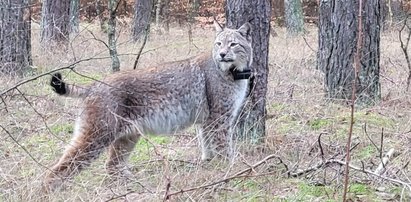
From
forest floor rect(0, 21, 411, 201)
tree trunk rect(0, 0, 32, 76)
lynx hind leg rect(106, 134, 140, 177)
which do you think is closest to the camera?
forest floor rect(0, 21, 411, 201)

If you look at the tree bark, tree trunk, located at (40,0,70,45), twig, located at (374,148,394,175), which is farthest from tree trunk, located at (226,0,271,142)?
tree trunk, located at (40,0,70,45)

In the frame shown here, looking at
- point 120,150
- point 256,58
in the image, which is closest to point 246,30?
point 256,58

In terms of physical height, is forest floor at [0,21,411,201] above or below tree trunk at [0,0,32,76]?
below

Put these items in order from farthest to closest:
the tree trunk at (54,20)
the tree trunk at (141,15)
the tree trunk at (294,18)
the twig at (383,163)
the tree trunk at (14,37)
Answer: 1. the tree trunk at (294,18)
2. the tree trunk at (141,15)
3. the tree trunk at (54,20)
4. the tree trunk at (14,37)
5. the twig at (383,163)

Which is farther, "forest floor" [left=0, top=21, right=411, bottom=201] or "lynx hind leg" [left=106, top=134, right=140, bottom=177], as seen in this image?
"lynx hind leg" [left=106, top=134, right=140, bottom=177]

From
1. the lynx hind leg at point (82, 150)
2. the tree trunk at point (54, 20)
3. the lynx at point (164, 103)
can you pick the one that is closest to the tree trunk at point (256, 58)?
the lynx at point (164, 103)

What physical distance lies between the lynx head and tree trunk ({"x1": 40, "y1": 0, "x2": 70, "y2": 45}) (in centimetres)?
577

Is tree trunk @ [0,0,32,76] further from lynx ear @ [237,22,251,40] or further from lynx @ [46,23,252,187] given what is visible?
lynx ear @ [237,22,251,40]

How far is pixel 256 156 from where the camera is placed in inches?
204

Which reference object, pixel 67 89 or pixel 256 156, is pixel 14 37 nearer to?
pixel 67 89

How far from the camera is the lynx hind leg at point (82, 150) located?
4.52m

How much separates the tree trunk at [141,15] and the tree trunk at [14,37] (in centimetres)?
618

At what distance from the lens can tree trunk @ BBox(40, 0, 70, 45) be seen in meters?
11.1

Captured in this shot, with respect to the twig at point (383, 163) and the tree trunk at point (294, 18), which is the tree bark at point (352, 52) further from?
the tree trunk at point (294, 18)
